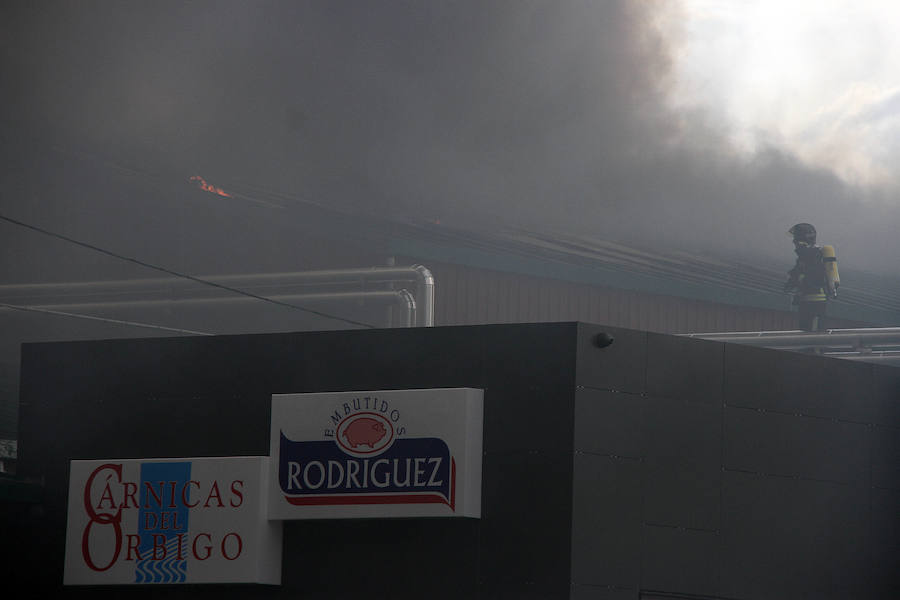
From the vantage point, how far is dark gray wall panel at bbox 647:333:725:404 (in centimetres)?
1109

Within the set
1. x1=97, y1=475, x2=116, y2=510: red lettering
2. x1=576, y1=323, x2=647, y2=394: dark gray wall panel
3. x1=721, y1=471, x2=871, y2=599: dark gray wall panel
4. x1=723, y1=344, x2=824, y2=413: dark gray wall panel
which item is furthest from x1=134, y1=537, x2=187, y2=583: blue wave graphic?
x1=723, y1=344, x2=824, y2=413: dark gray wall panel

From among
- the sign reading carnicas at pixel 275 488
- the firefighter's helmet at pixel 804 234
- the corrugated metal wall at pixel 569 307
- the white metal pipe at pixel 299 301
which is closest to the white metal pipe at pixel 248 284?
the white metal pipe at pixel 299 301

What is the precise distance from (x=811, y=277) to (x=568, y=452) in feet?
41.1

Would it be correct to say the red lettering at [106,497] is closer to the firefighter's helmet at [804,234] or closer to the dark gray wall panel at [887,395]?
the dark gray wall panel at [887,395]

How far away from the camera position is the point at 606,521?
10617 mm

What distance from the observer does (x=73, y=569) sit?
1176 cm

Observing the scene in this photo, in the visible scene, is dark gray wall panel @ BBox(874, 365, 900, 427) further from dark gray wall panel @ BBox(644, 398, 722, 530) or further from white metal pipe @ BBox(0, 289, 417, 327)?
white metal pipe @ BBox(0, 289, 417, 327)

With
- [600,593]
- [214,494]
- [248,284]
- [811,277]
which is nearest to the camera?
[600,593]

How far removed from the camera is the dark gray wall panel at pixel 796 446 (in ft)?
37.4

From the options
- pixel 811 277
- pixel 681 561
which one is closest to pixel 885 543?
pixel 681 561

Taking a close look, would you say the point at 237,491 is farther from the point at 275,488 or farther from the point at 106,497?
the point at 106,497

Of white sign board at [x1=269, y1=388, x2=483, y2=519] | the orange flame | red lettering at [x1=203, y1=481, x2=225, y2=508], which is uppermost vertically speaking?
the orange flame

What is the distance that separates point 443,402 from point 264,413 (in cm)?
188

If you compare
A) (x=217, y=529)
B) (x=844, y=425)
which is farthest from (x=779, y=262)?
(x=217, y=529)
